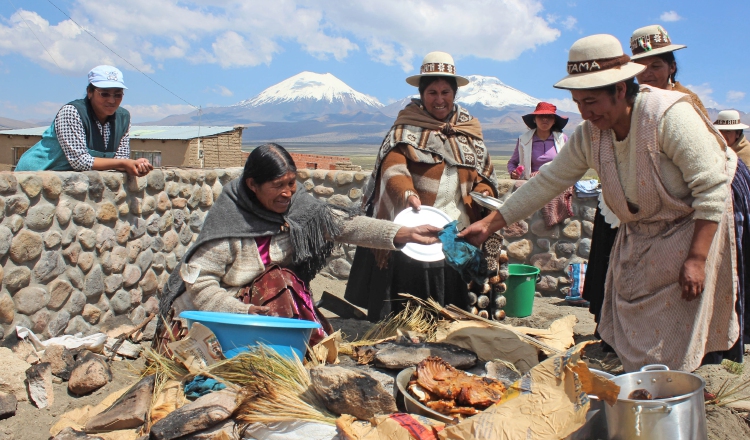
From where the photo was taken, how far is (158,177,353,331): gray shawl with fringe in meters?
3.45

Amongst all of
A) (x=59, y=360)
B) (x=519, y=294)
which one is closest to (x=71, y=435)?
(x=59, y=360)

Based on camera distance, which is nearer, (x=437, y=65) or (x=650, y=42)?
(x=650, y=42)

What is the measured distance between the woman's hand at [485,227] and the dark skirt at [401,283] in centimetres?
92

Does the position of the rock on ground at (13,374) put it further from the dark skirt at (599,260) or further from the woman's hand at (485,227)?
the dark skirt at (599,260)

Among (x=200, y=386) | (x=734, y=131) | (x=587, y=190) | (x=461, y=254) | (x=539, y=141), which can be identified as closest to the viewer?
(x=200, y=386)

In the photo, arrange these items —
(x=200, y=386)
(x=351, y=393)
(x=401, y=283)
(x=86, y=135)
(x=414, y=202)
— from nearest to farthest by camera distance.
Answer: (x=351, y=393), (x=200, y=386), (x=414, y=202), (x=401, y=283), (x=86, y=135)

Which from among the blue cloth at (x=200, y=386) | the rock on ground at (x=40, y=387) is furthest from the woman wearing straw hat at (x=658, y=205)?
the rock on ground at (x=40, y=387)

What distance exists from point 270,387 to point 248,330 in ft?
1.04

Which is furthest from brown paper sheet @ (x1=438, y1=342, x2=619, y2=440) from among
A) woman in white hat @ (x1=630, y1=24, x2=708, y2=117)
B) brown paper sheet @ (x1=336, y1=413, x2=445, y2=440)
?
woman in white hat @ (x1=630, y1=24, x2=708, y2=117)

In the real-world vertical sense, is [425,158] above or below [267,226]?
above

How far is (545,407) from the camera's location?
2285 mm

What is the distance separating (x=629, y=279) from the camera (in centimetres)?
291

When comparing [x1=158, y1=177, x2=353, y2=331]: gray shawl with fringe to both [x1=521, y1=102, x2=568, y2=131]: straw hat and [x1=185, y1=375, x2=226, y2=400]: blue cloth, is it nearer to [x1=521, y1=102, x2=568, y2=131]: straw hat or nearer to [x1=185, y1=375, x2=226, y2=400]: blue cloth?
[x1=185, y1=375, x2=226, y2=400]: blue cloth

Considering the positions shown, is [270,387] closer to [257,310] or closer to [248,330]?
[248,330]
